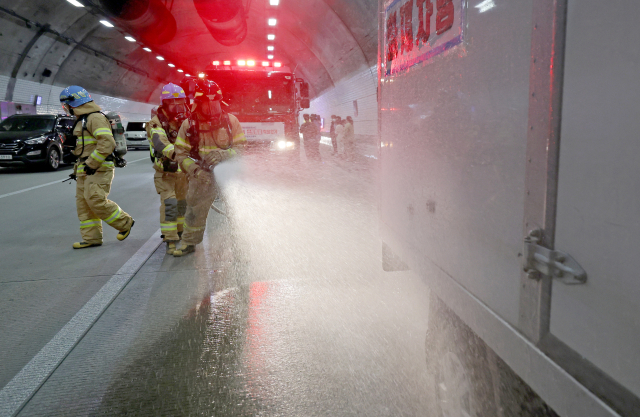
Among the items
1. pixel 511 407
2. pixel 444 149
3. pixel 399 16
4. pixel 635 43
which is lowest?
pixel 511 407

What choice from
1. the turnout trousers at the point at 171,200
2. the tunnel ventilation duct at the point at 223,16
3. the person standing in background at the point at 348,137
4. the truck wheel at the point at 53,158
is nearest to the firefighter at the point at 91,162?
the turnout trousers at the point at 171,200

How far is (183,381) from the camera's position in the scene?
282cm

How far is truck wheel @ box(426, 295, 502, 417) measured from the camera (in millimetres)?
1806

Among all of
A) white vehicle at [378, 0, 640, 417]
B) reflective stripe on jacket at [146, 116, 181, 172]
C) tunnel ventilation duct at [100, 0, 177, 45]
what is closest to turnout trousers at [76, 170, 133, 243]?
reflective stripe on jacket at [146, 116, 181, 172]

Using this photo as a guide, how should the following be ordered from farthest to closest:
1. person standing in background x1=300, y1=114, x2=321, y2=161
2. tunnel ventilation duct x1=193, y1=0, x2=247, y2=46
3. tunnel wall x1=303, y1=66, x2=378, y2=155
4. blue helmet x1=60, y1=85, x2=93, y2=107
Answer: tunnel wall x1=303, y1=66, x2=378, y2=155 < tunnel ventilation duct x1=193, y1=0, x2=247, y2=46 < person standing in background x1=300, y1=114, x2=321, y2=161 < blue helmet x1=60, y1=85, x2=93, y2=107

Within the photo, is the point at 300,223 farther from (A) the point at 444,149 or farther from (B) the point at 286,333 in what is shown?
(A) the point at 444,149

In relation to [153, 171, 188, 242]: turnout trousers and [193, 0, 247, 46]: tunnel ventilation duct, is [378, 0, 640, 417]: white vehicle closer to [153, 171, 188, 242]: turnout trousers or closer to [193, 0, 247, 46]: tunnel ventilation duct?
[153, 171, 188, 242]: turnout trousers

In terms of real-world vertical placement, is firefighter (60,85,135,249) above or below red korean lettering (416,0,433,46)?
below

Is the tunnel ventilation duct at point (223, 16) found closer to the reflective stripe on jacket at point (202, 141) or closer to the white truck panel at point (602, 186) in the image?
the reflective stripe on jacket at point (202, 141)

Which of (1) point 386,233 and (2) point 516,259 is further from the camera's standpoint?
(1) point 386,233

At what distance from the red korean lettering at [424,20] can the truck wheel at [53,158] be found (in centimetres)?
1714

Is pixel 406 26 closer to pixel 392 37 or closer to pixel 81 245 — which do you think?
pixel 392 37

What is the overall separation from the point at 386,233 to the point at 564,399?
5.84ft

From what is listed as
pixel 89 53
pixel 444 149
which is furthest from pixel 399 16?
pixel 89 53
